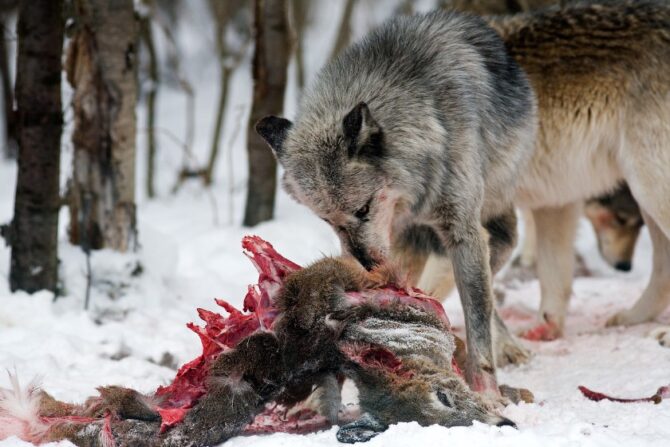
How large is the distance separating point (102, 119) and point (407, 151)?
6.69 ft

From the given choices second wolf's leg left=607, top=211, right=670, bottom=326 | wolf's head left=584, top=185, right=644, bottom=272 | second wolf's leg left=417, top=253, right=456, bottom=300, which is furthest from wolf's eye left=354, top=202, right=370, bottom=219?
wolf's head left=584, top=185, right=644, bottom=272

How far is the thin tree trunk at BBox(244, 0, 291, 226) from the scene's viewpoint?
6.37 m

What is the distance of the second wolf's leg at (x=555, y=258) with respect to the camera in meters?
5.19

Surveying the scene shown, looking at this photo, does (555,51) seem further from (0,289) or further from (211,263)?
(0,289)

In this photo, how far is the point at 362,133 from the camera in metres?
3.53

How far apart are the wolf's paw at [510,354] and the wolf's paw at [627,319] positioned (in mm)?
942

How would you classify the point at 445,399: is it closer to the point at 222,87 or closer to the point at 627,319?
the point at 627,319

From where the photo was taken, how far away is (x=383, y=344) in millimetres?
2674

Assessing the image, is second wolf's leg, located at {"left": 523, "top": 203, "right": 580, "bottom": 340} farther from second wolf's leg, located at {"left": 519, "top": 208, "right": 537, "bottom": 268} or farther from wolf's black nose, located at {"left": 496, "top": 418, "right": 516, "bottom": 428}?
wolf's black nose, located at {"left": 496, "top": 418, "right": 516, "bottom": 428}

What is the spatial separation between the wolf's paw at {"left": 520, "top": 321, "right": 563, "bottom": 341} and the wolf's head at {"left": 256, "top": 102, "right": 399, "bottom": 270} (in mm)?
1787

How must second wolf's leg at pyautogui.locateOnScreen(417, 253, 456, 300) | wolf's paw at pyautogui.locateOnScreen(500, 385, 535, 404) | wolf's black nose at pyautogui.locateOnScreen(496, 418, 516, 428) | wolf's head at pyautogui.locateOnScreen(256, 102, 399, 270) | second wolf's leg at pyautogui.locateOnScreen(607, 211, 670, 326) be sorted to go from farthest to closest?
second wolf's leg at pyautogui.locateOnScreen(607, 211, 670, 326), second wolf's leg at pyautogui.locateOnScreen(417, 253, 456, 300), wolf's head at pyautogui.locateOnScreen(256, 102, 399, 270), wolf's paw at pyautogui.locateOnScreen(500, 385, 535, 404), wolf's black nose at pyautogui.locateOnScreen(496, 418, 516, 428)

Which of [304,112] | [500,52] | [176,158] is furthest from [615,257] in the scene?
[176,158]

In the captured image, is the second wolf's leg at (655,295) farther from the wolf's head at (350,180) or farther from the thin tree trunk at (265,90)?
the thin tree trunk at (265,90)

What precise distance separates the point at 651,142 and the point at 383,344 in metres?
2.51
